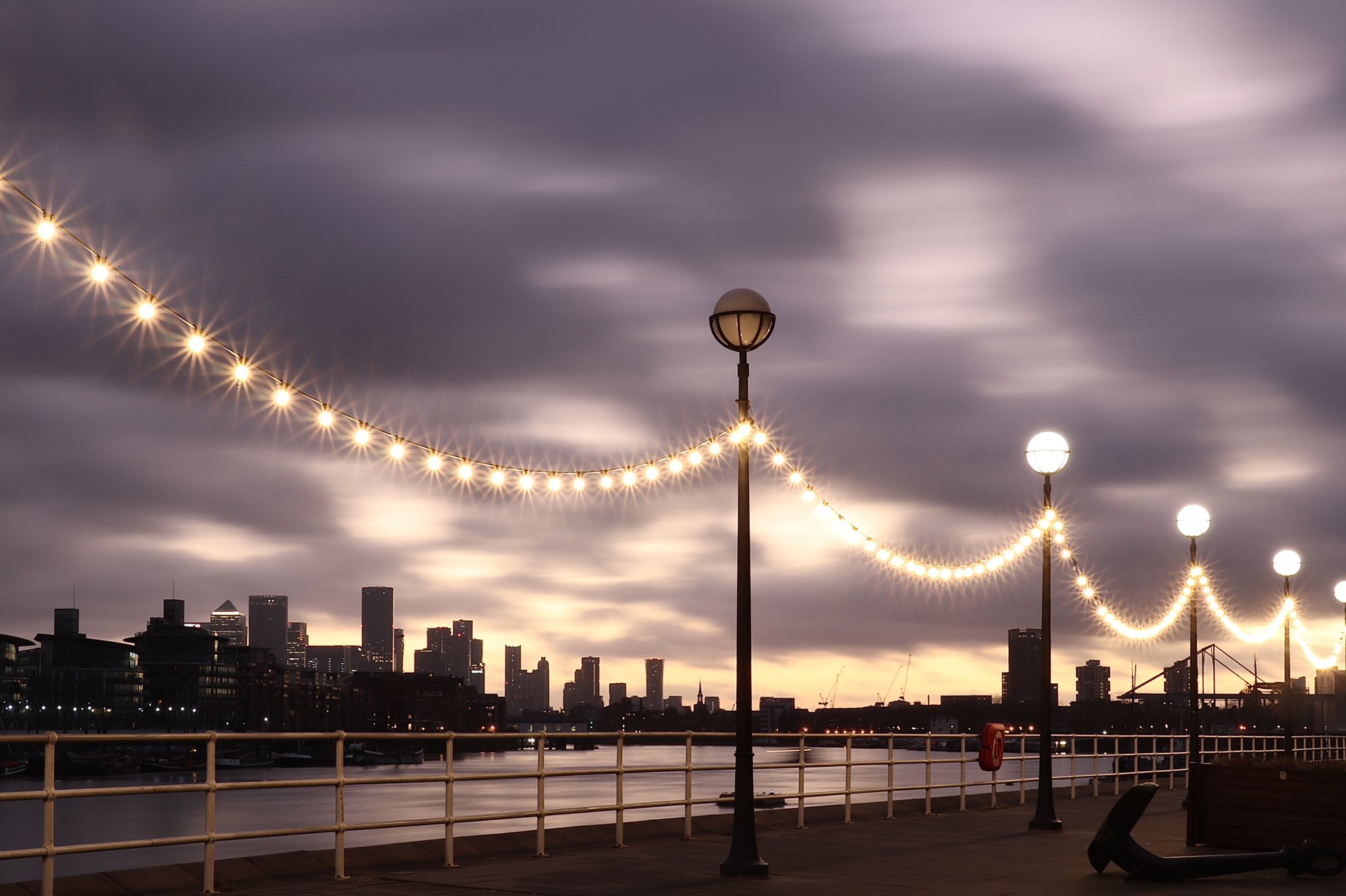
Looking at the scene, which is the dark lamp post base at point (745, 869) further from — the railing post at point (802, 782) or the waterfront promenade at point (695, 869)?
the railing post at point (802, 782)

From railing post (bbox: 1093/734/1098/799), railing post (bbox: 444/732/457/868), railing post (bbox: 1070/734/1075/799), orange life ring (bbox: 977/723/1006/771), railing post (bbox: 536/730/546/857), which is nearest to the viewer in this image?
railing post (bbox: 444/732/457/868)

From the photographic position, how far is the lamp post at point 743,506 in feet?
44.4

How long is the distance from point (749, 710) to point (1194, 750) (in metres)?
12.3

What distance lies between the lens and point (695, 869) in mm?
13383

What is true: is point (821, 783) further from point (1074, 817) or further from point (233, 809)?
point (1074, 817)

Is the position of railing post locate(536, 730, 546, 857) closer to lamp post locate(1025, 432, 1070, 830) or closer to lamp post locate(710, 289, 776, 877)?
lamp post locate(710, 289, 776, 877)

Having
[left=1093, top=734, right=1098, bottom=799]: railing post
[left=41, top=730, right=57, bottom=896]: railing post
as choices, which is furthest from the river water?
[left=41, top=730, right=57, bottom=896]: railing post

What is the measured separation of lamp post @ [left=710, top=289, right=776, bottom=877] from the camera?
13547 mm

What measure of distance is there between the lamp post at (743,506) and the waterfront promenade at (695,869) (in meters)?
0.94

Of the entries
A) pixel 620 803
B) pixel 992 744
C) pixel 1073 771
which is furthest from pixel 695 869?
pixel 1073 771

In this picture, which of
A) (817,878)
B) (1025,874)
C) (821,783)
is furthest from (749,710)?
(821,783)

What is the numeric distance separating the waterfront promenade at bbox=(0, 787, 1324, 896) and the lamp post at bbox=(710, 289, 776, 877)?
0.94 metres

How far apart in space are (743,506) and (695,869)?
11.1 ft

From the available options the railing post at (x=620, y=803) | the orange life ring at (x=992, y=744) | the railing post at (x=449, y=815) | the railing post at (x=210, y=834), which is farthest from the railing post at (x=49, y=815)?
the orange life ring at (x=992, y=744)
